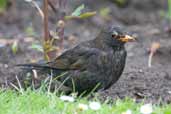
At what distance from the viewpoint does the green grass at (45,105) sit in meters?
4.82

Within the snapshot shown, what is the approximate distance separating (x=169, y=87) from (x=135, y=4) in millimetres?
4656

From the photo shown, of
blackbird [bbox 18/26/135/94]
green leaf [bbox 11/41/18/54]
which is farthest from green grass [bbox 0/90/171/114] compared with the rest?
green leaf [bbox 11/41/18/54]

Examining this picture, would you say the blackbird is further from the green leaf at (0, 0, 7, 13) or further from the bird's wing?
the green leaf at (0, 0, 7, 13)

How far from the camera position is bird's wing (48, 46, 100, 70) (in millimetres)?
6039

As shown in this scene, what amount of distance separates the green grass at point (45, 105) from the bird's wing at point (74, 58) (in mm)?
643

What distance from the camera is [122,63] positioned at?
6.05m

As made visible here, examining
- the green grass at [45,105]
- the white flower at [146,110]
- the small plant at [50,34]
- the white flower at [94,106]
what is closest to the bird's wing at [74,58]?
the small plant at [50,34]

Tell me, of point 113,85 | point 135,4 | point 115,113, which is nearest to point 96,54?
point 113,85

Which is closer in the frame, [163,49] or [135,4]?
[163,49]

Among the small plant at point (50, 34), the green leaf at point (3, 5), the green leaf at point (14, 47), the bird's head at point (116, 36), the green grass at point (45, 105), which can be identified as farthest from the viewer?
the green leaf at point (3, 5)

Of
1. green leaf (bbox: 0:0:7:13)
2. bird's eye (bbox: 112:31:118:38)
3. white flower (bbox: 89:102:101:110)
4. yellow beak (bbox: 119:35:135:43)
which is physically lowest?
white flower (bbox: 89:102:101:110)

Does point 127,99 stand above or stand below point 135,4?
below

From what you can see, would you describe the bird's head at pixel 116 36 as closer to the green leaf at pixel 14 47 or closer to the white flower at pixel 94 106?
the white flower at pixel 94 106

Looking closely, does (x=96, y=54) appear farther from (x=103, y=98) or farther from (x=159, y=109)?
(x=159, y=109)
